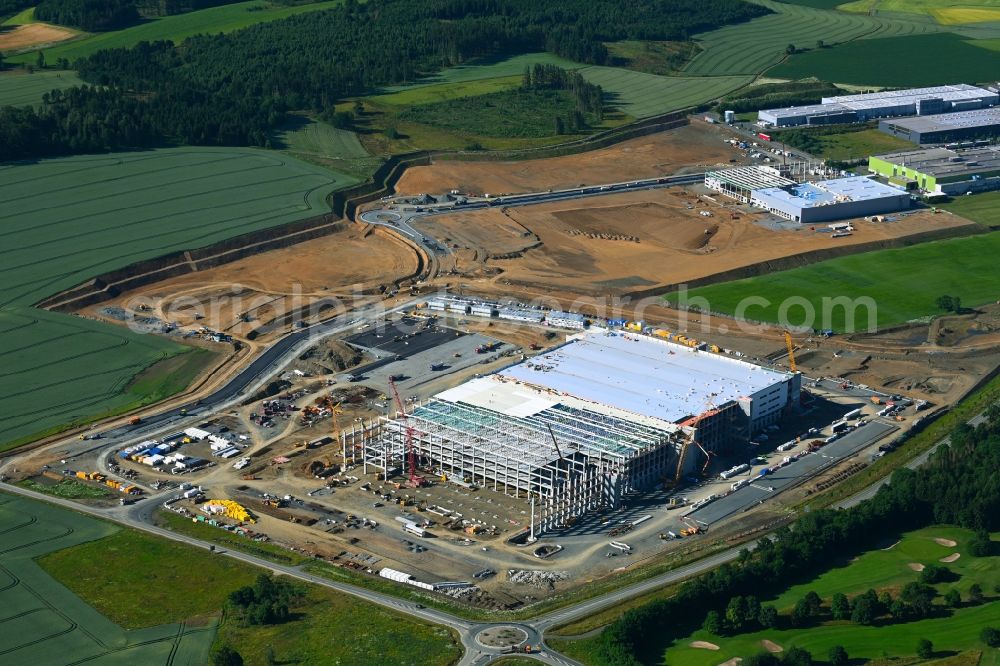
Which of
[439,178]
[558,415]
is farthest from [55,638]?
[439,178]

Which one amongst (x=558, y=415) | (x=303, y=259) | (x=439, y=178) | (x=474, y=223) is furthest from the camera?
(x=439, y=178)

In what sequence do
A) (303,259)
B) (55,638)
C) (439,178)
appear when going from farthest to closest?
1. (439,178)
2. (303,259)
3. (55,638)

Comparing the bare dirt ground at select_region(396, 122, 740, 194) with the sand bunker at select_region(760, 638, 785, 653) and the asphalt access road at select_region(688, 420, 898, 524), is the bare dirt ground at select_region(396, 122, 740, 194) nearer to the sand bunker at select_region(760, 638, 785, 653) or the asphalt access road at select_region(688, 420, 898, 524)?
the asphalt access road at select_region(688, 420, 898, 524)

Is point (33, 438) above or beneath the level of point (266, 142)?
beneath

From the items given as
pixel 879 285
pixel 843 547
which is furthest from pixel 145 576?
pixel 879 285

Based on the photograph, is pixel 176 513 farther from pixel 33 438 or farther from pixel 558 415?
pixel 558 415

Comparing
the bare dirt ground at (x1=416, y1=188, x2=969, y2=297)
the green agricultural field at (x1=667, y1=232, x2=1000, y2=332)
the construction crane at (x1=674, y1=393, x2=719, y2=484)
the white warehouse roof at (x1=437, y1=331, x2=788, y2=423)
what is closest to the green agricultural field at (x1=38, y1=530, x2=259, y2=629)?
the white warehouse roof at (x1=437, y1=331, x2=788, y2=423)

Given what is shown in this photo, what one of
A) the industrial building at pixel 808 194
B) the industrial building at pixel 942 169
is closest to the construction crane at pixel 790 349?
the industrial building at pixel 808 194
